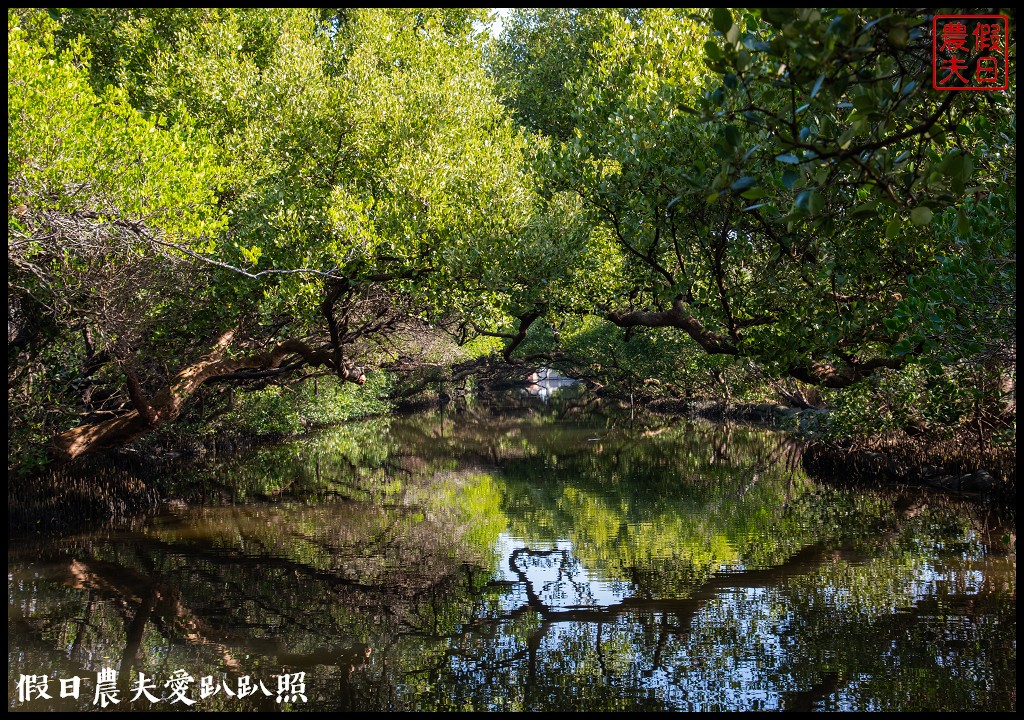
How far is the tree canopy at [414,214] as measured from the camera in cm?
678

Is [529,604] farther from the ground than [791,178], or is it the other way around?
[791,178]

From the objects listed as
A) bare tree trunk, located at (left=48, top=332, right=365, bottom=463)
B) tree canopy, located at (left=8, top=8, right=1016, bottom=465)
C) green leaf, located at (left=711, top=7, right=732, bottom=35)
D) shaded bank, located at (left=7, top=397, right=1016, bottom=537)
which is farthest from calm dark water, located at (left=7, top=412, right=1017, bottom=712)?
green leaf, located at (left=711, top=7, right=732, bottom=35)

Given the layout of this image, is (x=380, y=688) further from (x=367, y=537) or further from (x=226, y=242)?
(x=226, y=242)

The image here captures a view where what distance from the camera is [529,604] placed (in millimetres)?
8500

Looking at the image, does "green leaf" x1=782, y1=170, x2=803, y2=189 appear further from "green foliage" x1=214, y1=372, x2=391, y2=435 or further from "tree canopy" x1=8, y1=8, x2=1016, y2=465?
"green foliage" x1=214, y1=372, x2=391, y2=435

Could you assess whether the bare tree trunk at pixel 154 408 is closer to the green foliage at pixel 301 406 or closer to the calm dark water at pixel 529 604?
the calm dark water at pixel 529 604

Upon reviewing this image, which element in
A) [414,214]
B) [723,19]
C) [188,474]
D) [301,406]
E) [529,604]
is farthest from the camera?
[301,406]

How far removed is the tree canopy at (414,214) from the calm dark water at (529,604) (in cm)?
247

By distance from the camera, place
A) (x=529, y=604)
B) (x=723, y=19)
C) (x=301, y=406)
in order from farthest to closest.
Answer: (x=301, y=406) → (x=529, y=604) → (x=723, y=19)

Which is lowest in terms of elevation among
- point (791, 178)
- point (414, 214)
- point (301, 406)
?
point (791, 178)

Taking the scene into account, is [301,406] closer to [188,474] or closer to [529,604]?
[188,474]

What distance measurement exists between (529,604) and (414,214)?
693 centimetres

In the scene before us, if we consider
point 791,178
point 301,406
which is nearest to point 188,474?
point 301,406

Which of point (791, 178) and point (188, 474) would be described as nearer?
point (791, 178)
